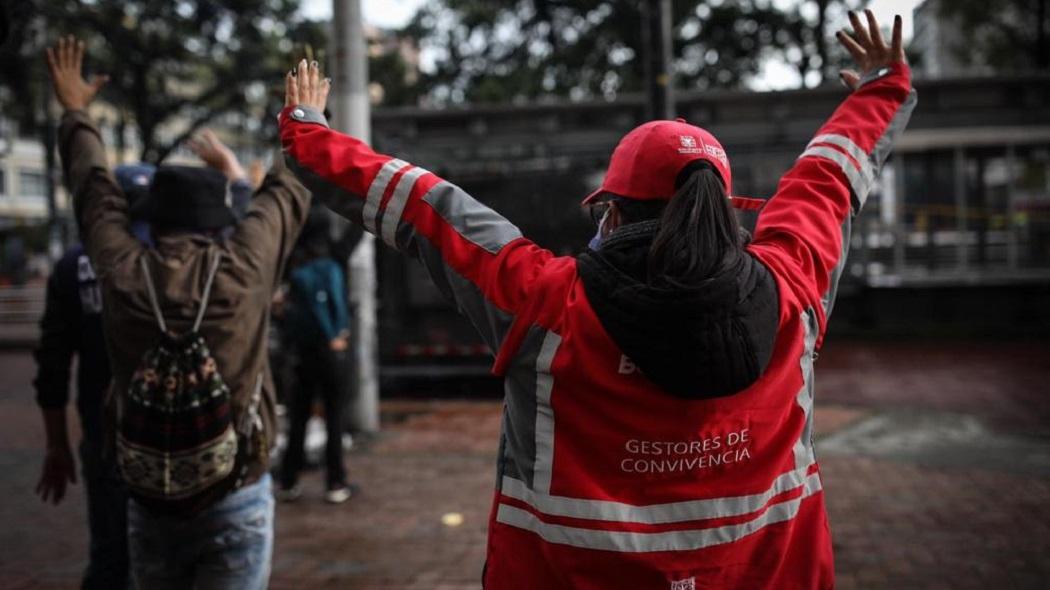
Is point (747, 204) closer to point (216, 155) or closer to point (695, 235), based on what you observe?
point (695, 235)

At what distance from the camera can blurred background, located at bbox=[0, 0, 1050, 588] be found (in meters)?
5.14

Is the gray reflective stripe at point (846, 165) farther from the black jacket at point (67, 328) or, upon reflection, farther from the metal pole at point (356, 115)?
the metal pole at point (356, 115)

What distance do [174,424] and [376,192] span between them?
3.25 ft

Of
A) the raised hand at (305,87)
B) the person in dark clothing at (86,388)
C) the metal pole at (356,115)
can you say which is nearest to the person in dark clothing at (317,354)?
the metal pole at (356,115)

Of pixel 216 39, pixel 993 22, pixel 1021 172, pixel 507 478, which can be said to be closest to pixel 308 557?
pixel 507 478

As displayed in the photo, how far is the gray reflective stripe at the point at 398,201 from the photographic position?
Result: 1703 mm

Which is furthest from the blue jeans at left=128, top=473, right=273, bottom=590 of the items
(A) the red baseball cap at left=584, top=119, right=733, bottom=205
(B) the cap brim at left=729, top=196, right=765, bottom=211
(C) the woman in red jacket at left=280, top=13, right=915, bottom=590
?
(B) the cap brim at left=729, top=196, right=765, bottom=211

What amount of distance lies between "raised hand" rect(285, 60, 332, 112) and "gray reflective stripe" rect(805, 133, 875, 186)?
1131mm

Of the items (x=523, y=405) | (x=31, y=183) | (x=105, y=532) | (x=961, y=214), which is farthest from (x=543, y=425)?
(x=31, y=183)

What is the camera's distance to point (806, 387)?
1.76m

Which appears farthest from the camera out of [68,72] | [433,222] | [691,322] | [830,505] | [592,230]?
[592,230]

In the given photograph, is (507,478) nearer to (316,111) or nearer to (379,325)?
(316,111)

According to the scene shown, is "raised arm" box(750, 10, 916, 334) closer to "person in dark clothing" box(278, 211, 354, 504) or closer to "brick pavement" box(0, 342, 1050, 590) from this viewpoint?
"brick pavement" box(0, 342, 1050, 590)

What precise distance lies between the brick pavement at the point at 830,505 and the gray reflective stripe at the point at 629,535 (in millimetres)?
2859
